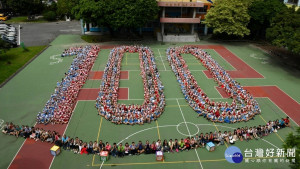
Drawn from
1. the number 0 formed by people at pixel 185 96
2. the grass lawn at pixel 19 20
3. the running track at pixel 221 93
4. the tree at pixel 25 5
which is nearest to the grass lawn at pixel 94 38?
the running track at pixel 221 93

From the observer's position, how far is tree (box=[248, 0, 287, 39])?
41781 millimetres

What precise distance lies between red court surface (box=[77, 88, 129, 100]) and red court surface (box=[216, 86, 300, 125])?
Result: 1056cm

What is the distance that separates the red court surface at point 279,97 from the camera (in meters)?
24.0

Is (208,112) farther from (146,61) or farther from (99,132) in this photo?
(146,61)

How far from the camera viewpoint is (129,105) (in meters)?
23.7

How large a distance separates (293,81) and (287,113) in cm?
859

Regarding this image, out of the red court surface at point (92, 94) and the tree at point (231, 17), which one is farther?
the tree at point (231, 17)

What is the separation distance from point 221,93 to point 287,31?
13.7 metres

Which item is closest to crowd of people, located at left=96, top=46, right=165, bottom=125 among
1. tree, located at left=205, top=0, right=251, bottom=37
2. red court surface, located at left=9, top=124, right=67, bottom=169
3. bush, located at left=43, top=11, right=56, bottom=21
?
red court surface, located at left=9, top=124, right=67, bottom=169

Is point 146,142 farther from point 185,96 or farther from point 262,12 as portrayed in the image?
point 262,12

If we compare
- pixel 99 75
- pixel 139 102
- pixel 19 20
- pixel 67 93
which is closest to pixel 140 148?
pixel 139 102

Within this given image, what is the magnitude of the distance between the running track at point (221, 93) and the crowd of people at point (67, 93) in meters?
0.73

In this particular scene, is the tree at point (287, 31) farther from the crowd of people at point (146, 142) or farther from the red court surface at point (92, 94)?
the red court surface at point (92, 94)

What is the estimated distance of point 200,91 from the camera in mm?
26078
